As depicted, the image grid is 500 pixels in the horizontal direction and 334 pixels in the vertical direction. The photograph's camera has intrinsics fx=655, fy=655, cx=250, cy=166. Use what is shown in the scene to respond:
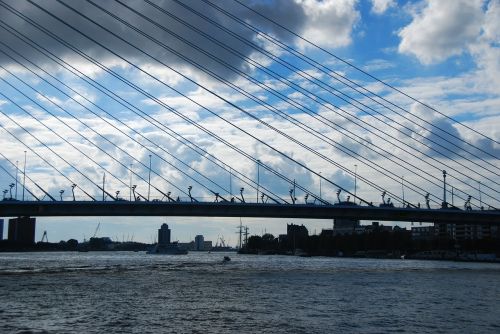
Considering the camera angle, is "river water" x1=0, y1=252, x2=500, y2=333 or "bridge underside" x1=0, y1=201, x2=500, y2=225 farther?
"bridge underside" x1=0, y1=201, x2=500, y2=225

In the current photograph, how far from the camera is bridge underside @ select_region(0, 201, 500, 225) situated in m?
81.6

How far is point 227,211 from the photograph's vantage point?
278ft

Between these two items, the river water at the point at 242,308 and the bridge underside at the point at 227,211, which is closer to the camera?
the river water at the point at 242,308

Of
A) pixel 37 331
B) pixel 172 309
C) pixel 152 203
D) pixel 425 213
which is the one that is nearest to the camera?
pixel 37 331

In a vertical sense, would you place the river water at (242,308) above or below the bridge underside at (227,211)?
below

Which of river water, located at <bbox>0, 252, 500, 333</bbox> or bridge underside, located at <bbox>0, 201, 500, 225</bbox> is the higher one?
bridge underside, located at <bbox>0, 201, 500, 225</bbox>

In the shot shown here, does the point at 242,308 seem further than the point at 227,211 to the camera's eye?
No

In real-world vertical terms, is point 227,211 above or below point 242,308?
above

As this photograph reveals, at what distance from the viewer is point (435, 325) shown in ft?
101

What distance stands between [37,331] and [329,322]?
43.5 ft

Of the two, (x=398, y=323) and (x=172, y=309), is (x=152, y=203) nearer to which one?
(x=172, y=309)

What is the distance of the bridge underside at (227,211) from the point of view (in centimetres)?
8156

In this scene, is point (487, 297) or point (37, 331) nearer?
point (37, 331)

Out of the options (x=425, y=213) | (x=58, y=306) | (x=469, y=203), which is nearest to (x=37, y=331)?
(x=58, y=306)
